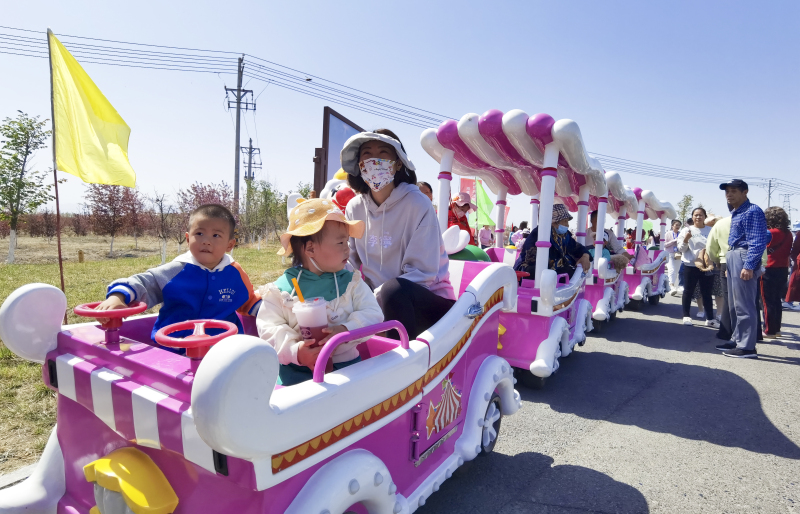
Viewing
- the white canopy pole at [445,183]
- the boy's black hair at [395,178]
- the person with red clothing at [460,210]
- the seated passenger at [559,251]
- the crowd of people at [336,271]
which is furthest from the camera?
the person with red clothing at [460,210]

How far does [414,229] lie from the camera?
96.7 inches

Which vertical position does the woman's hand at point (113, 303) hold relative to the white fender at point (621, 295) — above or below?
above

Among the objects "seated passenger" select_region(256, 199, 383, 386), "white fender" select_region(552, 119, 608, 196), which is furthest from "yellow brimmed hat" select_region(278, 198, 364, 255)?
"white fender" select_region(552, 119, 608, 196)

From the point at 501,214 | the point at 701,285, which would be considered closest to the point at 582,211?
the point at 501,214

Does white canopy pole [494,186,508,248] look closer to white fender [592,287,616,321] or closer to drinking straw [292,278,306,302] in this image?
white fender [592,287,616,321]

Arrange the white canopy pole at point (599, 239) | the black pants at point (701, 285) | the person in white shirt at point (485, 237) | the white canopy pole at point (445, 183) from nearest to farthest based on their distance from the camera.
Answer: the white canopy pole at point (445, 183) → the white canopy pole at point (599, 239) → the black pants at point (701, 285) → the person in white shirt at point (485, 237)

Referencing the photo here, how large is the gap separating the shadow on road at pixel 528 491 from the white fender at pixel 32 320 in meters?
1.82

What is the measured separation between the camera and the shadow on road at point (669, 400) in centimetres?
319

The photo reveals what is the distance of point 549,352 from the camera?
382 centimetres

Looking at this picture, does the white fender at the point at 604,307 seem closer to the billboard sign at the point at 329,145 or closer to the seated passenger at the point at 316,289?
the billboard sign at the point at 329,145

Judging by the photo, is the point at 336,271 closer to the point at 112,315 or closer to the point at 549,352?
the point at 112,315

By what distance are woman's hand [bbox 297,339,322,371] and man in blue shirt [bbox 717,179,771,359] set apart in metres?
5.18

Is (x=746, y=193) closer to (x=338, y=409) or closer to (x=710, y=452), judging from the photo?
(x=710, y=452)

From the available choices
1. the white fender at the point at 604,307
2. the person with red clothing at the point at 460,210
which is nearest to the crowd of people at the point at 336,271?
the person with red clothing at the point at 460,210
